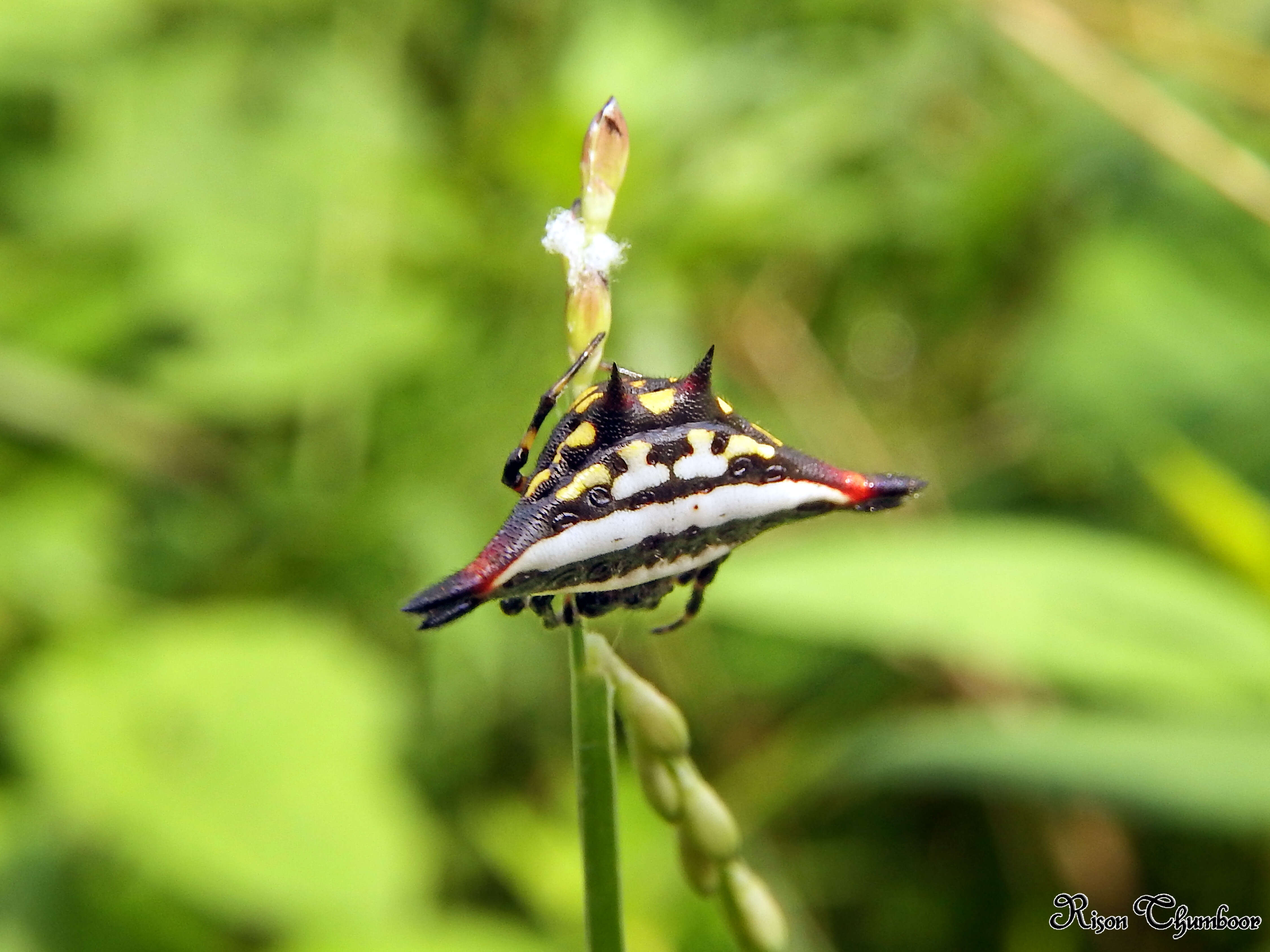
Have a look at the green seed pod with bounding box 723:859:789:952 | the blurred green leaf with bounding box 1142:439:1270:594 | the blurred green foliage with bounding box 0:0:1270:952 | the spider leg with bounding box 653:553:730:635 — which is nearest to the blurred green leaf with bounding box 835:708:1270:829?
the blurred green foliage with bounding box 0:0:1270:952

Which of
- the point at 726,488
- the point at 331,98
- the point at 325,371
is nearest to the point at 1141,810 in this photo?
the point at 726,488

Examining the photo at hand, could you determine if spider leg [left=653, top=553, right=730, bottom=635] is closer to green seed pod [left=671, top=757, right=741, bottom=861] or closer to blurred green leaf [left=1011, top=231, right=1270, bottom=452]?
green seed pod [left=671, top=757, right=741, bottom=861]

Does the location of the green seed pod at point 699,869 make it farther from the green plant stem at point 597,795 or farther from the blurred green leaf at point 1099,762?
the blurred green leaf at point 1099,762

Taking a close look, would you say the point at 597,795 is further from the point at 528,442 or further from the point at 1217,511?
the point at 1217,511

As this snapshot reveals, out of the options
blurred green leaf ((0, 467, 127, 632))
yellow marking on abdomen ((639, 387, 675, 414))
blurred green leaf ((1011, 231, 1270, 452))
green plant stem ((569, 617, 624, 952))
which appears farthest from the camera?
blurred green leaf ((1011, 231, 1270, 452))

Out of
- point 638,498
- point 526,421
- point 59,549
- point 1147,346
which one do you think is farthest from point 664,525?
point 1147,346

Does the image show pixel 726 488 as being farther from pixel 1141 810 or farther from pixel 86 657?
pixel 86 657
